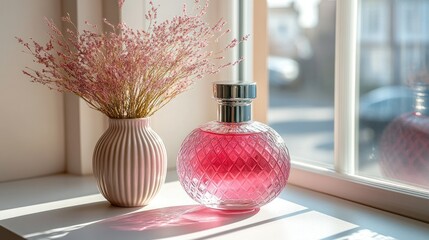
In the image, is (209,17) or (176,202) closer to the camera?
(176,202)

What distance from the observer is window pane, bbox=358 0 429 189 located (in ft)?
4.00

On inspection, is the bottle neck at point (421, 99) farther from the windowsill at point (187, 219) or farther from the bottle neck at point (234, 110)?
the bottle neck at point (234, 110)

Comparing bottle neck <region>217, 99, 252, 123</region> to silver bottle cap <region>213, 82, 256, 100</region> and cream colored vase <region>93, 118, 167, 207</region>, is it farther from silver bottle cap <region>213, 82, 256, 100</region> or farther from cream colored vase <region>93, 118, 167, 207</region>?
cream colored vase <region>93, 118, 167, 207</region>

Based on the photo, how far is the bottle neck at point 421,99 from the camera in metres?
1.21

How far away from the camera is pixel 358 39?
1.32 meters

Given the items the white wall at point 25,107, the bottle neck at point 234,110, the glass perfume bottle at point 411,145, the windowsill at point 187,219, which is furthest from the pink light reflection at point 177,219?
the white wall at point 25,107

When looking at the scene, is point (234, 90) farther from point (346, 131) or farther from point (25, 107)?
point (25, 107)

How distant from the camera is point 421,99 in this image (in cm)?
122

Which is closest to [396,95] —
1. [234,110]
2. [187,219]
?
[234,110]

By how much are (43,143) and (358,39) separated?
72 cm

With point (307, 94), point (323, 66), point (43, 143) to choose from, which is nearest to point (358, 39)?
point (43, 143)

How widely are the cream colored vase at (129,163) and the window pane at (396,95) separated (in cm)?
41

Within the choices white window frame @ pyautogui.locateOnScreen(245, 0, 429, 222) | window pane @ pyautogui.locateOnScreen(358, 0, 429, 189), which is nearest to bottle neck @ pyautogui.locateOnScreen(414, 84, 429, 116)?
window pane @ pyautogui.locateOnScreen(358, 0, 429, 189)

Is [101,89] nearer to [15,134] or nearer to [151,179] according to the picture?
[151,179]
